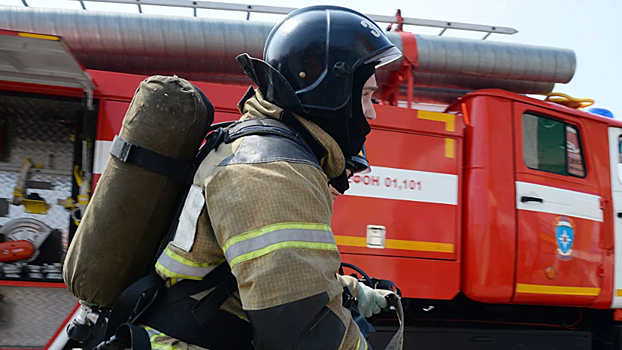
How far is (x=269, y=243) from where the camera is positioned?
3.23 feet

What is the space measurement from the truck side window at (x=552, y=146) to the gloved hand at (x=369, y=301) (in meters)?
2.23

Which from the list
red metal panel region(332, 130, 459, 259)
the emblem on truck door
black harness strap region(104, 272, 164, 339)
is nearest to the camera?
black harness strap region(104, 272, 164, 339)

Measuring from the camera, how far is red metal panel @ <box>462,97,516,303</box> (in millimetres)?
3219

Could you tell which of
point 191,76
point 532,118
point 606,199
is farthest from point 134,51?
point 606,199

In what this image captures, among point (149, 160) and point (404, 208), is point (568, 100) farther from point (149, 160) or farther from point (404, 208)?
point (149, 160)

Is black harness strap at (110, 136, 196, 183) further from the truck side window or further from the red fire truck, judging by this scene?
the truck side window

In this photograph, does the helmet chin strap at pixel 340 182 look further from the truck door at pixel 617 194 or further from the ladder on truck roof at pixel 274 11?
the truck door at pixel 617 194

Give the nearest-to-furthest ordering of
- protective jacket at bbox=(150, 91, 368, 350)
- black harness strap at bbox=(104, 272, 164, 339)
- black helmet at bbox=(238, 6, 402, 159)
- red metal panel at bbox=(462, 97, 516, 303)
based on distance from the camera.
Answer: protective jacket at bbox=(150, 91, 368, 350) → black harness strap at bbox=(104, 272, 164, 339) → black helmet at bbox=(238, 6, 402, 159) → red metal panel at bbox=(462, 97, 516, 303)

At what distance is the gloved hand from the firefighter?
1.43ft

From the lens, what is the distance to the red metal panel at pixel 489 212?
127 inches

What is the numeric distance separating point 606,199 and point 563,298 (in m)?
0.85

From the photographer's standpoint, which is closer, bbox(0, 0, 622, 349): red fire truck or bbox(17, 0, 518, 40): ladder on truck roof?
bbox(0, 0, 622, 349): red fire truck

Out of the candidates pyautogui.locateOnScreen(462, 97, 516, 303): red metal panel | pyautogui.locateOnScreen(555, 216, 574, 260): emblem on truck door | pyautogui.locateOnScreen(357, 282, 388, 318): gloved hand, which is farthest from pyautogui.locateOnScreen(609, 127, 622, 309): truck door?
pyautogui.locateOnScreen(357, 282, 388, 318): gloved hand

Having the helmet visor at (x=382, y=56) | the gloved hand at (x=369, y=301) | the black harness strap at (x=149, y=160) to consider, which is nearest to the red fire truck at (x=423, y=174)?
the gloved hand at (x=369, y=301)
